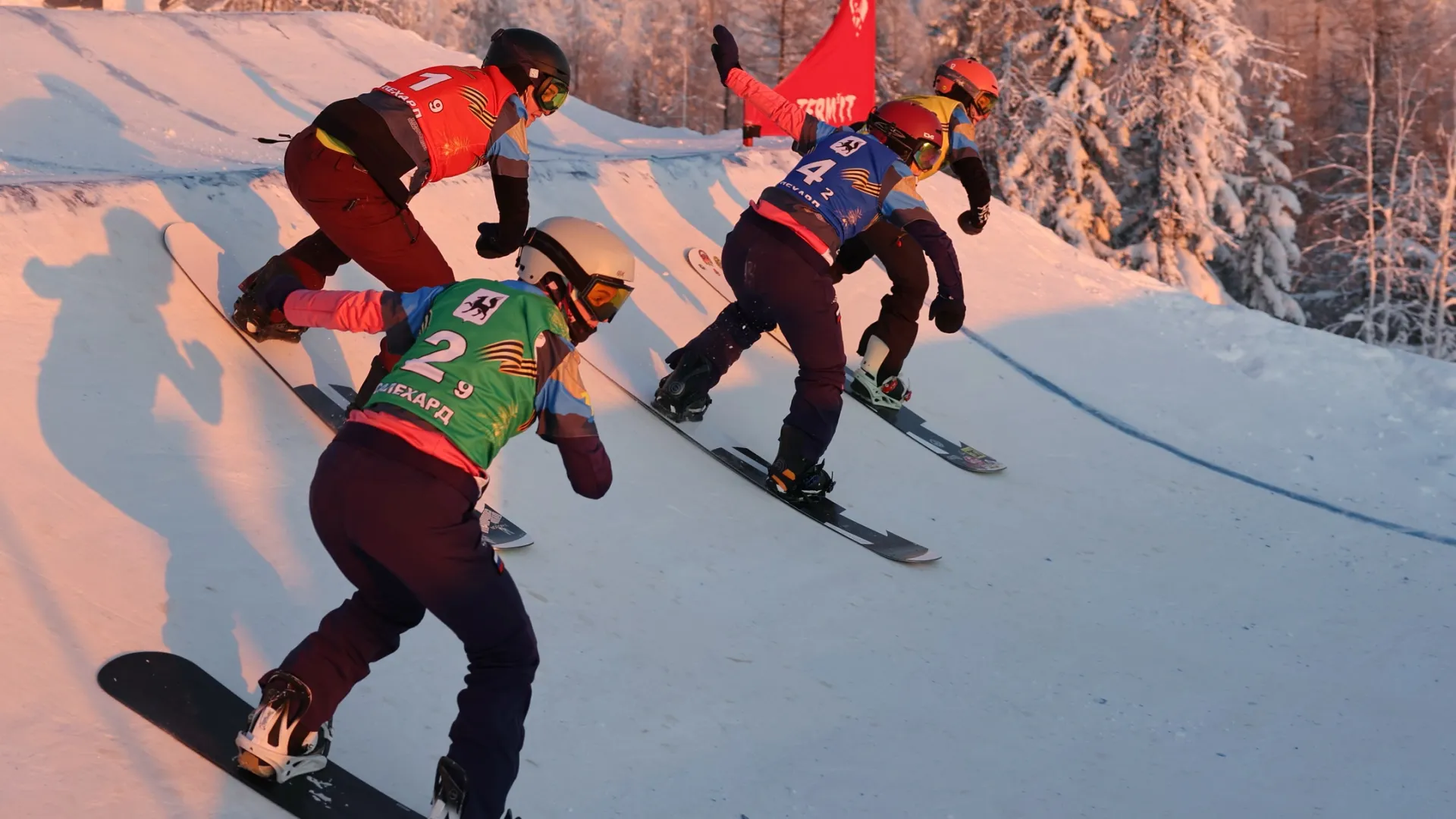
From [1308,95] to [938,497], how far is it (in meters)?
51.5

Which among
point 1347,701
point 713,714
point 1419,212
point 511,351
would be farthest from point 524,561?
point 1419,212

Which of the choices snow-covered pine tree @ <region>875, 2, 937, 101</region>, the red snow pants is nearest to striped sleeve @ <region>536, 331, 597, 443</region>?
the red snow pants

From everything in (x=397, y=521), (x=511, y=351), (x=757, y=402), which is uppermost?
(x=511, y=351)

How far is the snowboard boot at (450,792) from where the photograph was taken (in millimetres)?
2625

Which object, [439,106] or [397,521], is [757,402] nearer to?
[439,106]

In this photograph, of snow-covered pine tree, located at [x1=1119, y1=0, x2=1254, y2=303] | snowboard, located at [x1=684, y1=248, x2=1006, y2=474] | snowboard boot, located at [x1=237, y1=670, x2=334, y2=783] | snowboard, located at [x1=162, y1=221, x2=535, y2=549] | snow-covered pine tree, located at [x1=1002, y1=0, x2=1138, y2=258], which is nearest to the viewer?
snowboard boot, located at [x1=237, y1=670, x2=334, y2=783]

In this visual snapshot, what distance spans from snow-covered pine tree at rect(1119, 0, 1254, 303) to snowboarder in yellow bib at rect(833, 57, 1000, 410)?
878 inches

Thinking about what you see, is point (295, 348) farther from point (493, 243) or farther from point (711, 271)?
point (711, 271)

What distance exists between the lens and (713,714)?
3758 millimetres

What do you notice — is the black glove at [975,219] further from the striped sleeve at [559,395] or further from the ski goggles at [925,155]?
the striped sleeve at [559,395]

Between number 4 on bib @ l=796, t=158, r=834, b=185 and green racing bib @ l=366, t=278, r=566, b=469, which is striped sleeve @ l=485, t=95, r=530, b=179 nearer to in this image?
number 4 on bib @ l=796, t=158, r=834, b=185

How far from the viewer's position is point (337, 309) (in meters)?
3.18

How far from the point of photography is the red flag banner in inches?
430

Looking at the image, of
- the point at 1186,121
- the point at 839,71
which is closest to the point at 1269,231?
the point at 1186,121
